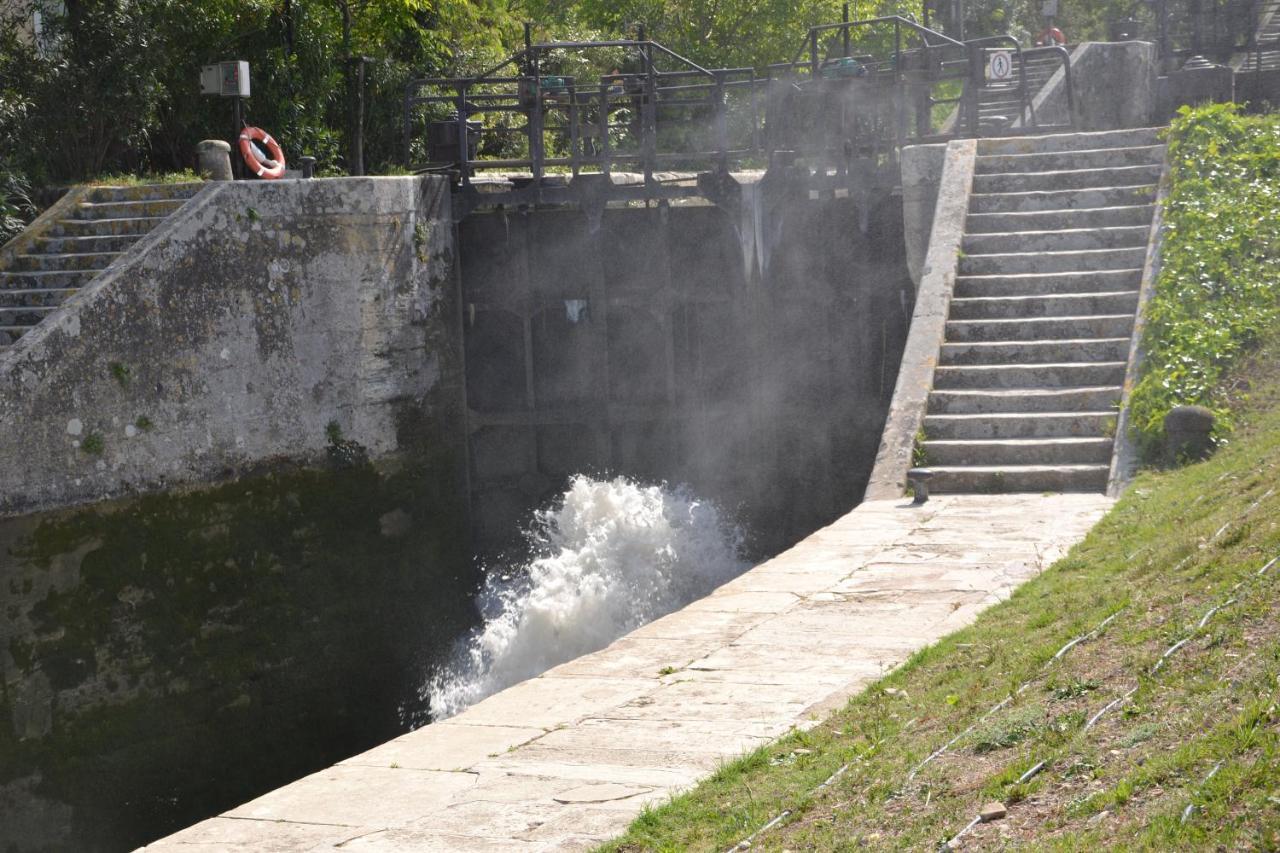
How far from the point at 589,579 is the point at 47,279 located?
577cm

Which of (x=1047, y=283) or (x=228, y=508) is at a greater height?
(x=1047, y=283)

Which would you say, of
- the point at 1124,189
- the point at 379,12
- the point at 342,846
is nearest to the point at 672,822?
the point at 342,846

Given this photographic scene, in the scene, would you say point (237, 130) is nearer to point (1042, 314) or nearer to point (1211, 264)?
point (1042, 314)

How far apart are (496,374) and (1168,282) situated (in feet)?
25.3

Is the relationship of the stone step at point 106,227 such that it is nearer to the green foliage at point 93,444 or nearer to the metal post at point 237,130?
the metal post at point 237,130

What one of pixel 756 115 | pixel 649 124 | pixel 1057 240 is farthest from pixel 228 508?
pixel 1057 240

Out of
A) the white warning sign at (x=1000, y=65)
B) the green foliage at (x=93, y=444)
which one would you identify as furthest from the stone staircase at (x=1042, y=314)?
the green foliage at (x=93, y=444)

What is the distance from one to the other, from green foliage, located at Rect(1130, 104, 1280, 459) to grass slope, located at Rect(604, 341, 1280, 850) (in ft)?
12.6

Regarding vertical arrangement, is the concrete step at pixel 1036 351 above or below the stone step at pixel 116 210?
below

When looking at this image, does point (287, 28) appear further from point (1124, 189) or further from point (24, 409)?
point (1124, 189)

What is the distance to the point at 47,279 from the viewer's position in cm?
1405

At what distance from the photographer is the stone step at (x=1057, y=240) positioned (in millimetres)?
12742

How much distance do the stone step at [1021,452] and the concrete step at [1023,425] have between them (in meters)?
0.08

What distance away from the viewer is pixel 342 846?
5207mm
